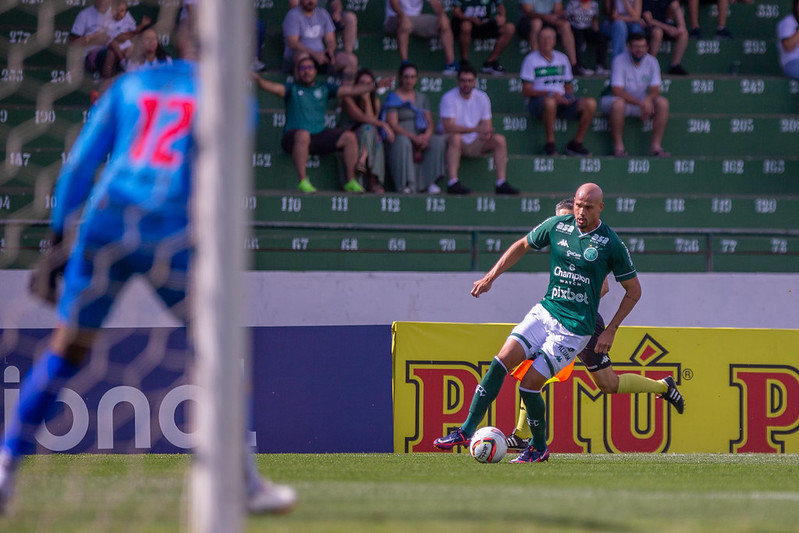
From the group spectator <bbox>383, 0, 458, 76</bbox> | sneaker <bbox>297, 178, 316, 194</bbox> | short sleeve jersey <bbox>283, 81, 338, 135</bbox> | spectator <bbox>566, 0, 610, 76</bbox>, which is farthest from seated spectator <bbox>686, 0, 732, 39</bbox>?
sneaker <bbox>297, 178, 316, 194</bbox>

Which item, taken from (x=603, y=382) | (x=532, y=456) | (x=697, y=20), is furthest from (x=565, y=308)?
(x=697, y=20)

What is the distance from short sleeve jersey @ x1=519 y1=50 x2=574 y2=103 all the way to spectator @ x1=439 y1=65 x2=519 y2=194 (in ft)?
2.81

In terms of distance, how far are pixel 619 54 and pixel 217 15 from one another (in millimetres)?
11556

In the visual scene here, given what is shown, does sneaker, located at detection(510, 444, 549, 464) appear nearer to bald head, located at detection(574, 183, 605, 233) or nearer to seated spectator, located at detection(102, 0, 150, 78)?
bald head, located at detection(574, 183, 605, 233)

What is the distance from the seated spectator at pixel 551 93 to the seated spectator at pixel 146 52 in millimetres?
4859

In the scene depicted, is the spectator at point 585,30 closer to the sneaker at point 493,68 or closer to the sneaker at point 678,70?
the sneaker at point 678,70

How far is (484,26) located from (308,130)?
321 cm

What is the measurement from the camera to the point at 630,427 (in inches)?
400

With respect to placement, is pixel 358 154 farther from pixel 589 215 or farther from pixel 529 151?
pixel 589 215

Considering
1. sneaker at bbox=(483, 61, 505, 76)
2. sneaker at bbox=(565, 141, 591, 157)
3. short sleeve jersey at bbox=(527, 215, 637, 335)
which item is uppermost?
sneaker at bbox=(483, 61, 505, 76)

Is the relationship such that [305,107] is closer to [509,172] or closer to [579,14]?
[509,172]

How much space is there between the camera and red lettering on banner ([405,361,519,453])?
392 inches

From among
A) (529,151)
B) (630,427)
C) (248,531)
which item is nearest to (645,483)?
(248,531)

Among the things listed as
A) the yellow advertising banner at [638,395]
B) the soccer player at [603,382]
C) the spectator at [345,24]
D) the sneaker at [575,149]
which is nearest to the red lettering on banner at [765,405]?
the yellow advertising banner at [638,395]
